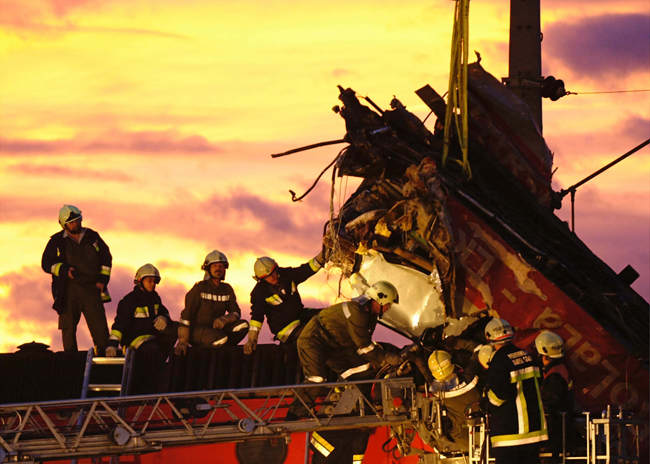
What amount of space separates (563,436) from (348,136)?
532cm

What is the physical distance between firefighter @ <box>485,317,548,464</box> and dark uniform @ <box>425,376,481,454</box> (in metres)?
1.18

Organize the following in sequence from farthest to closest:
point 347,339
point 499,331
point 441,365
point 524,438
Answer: point 347,339 < point 441,365 < point 499,331 < point 524,438

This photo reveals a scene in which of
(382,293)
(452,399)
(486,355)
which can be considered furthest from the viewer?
(382,293)

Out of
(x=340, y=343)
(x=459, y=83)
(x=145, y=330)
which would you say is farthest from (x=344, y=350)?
(x=459, y=83)

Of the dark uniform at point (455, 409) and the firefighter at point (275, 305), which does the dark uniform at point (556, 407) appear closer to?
the dark uniform at point (455, 409)

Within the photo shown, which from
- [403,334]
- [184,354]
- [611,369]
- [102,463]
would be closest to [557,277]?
[611,369]

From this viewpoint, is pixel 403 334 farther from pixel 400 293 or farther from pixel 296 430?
pixel 296 430

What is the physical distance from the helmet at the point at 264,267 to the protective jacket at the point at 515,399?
4.95 m

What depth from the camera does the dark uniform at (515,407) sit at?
1588cm

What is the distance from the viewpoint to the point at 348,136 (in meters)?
19.4

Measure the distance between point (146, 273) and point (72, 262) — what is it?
1.12 m

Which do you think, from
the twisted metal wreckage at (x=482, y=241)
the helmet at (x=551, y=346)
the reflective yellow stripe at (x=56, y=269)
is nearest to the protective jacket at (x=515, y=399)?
the helmet at (x=551, y=346)

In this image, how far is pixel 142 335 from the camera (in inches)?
797

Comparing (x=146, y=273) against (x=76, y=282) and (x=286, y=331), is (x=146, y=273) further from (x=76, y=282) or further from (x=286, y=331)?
(x=286, y=331)
